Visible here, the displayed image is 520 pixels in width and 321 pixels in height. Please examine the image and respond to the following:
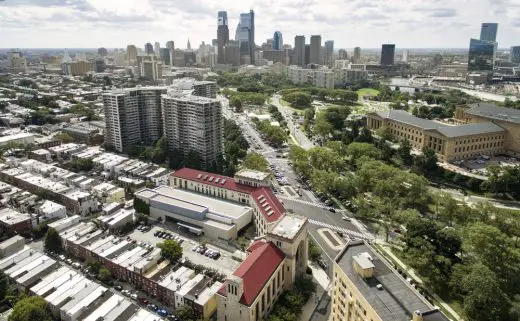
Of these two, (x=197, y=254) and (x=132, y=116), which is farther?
(x=132, y=116)

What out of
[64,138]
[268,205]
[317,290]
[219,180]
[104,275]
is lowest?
[317,290]

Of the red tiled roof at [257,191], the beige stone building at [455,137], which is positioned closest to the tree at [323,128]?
the beige stone building at [455,137]

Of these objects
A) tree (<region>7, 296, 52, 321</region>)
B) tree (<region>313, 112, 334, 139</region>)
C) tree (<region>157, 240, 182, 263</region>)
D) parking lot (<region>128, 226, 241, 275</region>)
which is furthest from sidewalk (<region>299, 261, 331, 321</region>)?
tree (<region>313, 112, 334, 139</region>)

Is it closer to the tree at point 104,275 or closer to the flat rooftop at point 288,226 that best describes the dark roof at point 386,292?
the flat rooftop at point 288,226

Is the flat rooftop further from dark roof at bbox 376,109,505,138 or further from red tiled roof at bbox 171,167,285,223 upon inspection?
dark roof at bbox 376,109,505,138

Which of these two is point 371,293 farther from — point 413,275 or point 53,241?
point 53,241

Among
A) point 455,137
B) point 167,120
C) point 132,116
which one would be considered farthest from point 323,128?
point 132,116
